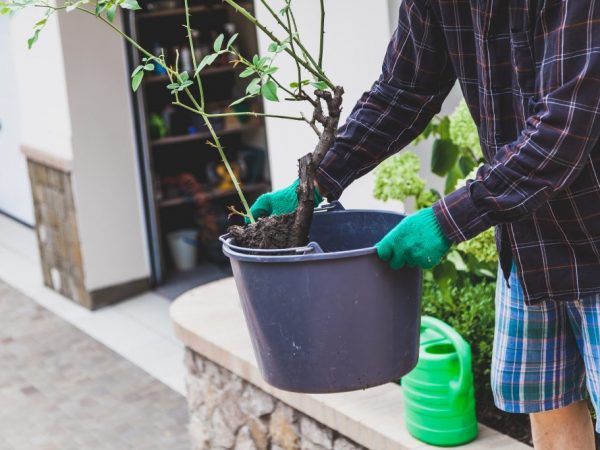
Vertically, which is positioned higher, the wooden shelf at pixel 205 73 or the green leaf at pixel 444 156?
the wooden shelf at pixel 205 73

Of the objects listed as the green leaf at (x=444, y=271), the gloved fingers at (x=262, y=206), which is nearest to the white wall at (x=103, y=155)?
the green leaf at (x=444, y=271)

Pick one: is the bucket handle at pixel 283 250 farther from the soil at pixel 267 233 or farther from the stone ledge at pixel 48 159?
the stone ledge at pixel 48 159

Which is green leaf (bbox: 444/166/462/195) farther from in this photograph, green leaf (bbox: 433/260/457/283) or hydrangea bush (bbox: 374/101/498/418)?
green leaf (bbox: 433/260/457/283)

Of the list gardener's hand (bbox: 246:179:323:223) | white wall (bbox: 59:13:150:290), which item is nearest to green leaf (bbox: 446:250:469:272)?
gardener's hand (bbox: 246:179:323:223)

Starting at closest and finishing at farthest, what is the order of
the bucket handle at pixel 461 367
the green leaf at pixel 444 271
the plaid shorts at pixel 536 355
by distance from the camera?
the plaid shorts at pixel 536 355, the bucket handle at pixel 461 367, the green leaf at pixel 444 271

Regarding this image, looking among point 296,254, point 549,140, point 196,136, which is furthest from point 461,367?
point 196,136

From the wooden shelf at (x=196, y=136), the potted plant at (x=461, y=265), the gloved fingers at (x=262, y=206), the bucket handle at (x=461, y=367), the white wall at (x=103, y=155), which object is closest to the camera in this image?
the gloved fingers at (x=262, y=206)

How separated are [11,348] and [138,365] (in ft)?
2.59

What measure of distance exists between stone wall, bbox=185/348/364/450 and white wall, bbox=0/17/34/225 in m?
4.57

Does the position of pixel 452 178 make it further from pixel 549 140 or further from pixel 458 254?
pixel 549 140

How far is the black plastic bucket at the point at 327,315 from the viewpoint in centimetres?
179

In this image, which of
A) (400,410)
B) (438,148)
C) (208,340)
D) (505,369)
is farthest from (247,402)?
(505,369)

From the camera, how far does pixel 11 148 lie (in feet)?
26.9

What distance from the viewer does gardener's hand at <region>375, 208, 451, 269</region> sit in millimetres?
1743
